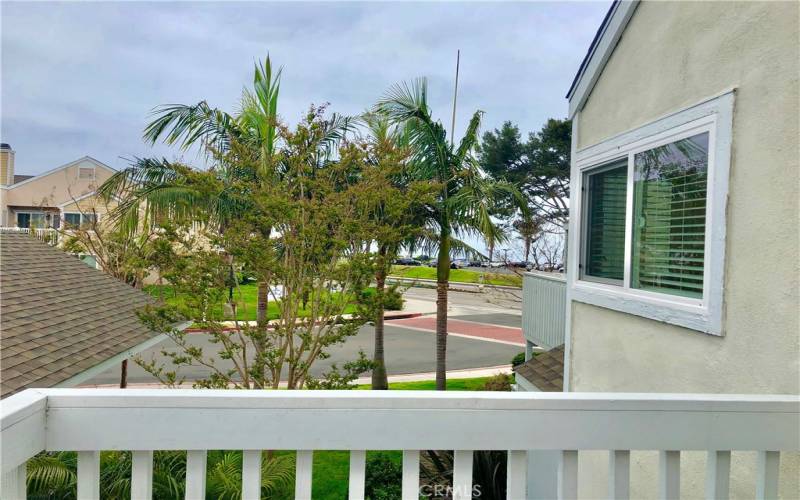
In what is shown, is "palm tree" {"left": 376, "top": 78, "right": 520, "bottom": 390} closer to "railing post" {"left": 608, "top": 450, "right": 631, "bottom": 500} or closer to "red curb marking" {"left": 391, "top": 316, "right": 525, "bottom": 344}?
"red curb marking" {"left": 391, "top": 316, "right": 525, "bottom": 344}

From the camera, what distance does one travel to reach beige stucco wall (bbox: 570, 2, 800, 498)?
6.95 ft

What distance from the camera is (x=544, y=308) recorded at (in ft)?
31.6

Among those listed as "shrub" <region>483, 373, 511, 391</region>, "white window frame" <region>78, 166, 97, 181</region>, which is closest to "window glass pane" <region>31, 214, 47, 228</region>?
"white window frame" <region>78, 166, 97, 181</region>

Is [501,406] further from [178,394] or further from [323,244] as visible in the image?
[323,244]

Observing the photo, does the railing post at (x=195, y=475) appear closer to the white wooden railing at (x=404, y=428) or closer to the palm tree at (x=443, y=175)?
the white wooden railing at (x=404, y=428)

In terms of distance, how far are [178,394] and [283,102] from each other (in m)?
10.5

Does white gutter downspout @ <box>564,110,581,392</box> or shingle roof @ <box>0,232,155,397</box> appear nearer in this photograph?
white gutter downspout @ <box>564,110,581,392</box>

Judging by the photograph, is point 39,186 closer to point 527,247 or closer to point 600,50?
point 527,247

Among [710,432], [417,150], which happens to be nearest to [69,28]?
[417,150]

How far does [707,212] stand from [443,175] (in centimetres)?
887

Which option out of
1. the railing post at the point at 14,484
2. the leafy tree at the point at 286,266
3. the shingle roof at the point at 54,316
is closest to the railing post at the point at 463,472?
the railing post at the point at 14,484

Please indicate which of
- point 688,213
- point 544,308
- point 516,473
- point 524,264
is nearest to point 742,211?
point 688,213

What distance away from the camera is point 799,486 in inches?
76.1

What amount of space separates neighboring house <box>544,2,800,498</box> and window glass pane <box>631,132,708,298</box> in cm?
1
